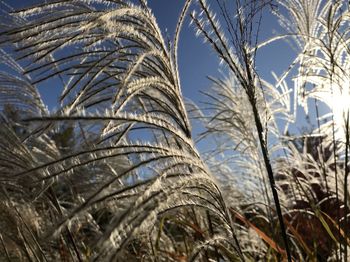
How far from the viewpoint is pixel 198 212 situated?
332 centimetres

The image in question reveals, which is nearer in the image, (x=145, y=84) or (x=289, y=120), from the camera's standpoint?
(x=145, y=84)

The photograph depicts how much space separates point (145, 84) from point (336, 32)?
143 centimetres

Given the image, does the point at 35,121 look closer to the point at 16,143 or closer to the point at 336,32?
the point at 16,143

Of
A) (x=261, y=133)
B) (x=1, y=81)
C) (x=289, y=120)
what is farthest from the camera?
(x=289, y=120)

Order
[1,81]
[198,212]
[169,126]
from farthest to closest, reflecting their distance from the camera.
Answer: [198,212] < [1,81] < [169,126]

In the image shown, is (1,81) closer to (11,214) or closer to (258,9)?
(11,214)

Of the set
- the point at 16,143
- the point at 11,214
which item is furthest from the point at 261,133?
the point at 11,214

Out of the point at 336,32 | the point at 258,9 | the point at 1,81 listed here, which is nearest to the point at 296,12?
the point at 336,32

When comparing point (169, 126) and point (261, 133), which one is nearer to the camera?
point (169, 126)

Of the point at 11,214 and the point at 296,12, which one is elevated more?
the point at 296,12

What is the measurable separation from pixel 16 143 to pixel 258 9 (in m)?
1.35

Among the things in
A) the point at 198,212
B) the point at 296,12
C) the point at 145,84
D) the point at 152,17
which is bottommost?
the point at 198,212

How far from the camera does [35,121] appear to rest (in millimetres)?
976

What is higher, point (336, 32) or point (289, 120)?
point (336, 32)
